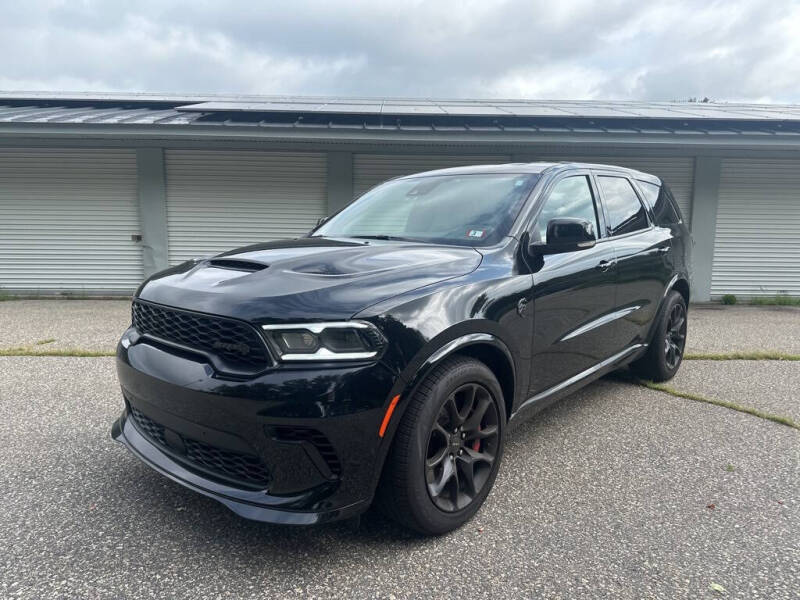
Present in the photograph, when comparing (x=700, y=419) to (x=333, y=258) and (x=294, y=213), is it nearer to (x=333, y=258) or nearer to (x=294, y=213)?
(x=333, y=258)

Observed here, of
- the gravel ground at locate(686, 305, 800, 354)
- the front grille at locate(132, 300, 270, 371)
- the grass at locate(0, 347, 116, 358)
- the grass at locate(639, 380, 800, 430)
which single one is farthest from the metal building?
the front grille at locate(132, 300, 270, 371)

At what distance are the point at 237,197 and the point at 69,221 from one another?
3.10 meters

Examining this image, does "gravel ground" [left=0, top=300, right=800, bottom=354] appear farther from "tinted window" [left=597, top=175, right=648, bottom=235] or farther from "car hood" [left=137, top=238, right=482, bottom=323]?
"car hood" [left=137, top=238, right=482, bottom=323]

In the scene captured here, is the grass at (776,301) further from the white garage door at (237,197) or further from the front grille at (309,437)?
the front grille at (309,437)

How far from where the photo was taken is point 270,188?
361 inches

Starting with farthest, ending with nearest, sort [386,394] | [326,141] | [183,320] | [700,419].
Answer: [326,141] < [700,419] < [183,320] < [386,394]

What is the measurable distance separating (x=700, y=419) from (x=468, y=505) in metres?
2.28

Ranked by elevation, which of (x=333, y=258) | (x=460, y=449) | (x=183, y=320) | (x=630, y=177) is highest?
(x=630, y=177)

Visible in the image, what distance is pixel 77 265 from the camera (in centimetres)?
930

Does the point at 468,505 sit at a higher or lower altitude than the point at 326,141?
lower

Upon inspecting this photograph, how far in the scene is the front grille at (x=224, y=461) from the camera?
6.47 ft

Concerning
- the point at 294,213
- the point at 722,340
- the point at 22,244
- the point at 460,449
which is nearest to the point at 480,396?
the point at 460,449

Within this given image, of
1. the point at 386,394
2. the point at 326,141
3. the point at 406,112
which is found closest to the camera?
the point at 386,394

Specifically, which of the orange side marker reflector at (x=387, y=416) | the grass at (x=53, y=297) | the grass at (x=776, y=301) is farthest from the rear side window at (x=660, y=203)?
the grass at (x=53, y=297)
